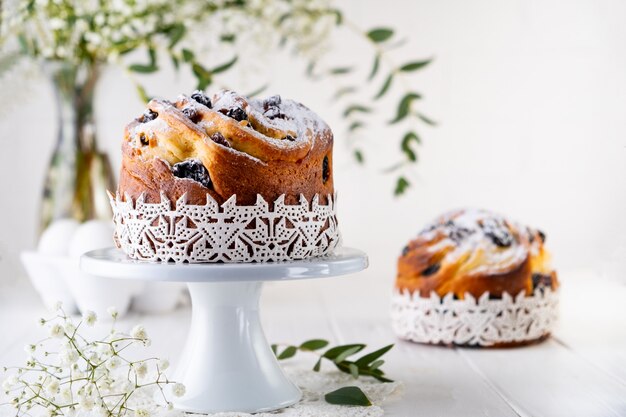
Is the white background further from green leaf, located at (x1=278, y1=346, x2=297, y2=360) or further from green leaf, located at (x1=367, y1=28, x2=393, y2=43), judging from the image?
green leaf, located at (x1=278, y1=346, x2=297, y2=360)

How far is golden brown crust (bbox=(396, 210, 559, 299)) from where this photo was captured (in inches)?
63.0

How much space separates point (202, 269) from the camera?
1.05 metres

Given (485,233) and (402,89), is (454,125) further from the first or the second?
(485,233)

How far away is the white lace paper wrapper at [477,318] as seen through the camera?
1.59 metres

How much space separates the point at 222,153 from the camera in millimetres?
1104

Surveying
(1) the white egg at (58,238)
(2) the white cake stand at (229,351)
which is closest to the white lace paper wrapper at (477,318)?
(2) the white cake stand at (229,351)

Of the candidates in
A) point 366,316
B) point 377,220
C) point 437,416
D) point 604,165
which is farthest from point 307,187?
point 377,220

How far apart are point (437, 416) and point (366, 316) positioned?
0.83 metres

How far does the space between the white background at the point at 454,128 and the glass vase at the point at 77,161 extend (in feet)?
1.71

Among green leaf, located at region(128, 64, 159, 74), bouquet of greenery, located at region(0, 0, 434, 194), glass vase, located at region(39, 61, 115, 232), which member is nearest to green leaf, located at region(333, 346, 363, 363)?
bouquet of greenery, located at region(0, 0, 434, 194)

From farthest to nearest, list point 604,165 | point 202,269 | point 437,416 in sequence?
point 604,165 < point 437,416 < point 202,269

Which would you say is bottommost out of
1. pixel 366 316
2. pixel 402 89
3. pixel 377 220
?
pixel 366 316

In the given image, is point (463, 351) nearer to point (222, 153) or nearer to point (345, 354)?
point (345, 354)

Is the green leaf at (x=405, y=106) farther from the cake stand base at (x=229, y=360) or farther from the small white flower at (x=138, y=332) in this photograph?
the small white flower at (x=138, y=332)
